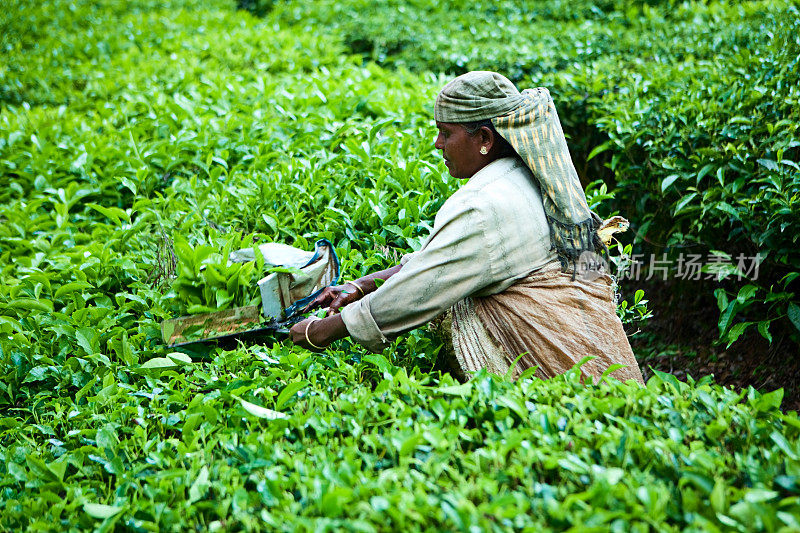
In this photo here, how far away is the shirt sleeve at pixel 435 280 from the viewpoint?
2.27 metres

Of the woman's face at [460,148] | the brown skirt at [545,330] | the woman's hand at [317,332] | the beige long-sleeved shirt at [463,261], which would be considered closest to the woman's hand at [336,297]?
the woman's hand at [317,332]

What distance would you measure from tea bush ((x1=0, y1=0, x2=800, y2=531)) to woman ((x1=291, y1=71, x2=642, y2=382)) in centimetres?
20

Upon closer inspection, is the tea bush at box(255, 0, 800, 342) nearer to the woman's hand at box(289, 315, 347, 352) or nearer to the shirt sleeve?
the shirt sleeve

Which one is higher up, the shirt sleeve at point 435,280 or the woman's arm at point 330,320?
the shirt sleeve at point 435,280

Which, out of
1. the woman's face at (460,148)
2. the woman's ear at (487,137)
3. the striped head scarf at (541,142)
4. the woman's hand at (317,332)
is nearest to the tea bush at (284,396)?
the woman's hand at (317,332)

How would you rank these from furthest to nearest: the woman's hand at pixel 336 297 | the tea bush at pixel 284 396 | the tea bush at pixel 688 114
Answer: the tea bush at pixel 688 114 < the woman's hand at pixel 336 297 < the tea bush at pixel 284 396

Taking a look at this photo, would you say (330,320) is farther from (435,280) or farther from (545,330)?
(545,330)

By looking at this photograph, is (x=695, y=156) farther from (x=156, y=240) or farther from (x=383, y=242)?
(x=156, y=240)

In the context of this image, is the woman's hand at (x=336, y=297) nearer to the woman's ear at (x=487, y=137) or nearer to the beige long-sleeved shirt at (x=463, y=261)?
the beige long-sleeved shirt at (x=463, y=261)

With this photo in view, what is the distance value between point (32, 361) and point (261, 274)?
92 cm

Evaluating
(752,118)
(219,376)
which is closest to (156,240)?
(219,376)

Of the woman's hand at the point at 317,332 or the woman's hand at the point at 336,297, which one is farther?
the woman's hand at the point at 336,297

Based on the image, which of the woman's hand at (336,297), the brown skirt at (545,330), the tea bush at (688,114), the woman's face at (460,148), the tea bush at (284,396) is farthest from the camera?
the tea bush at (688,114)

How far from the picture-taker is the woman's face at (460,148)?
2.51 m
